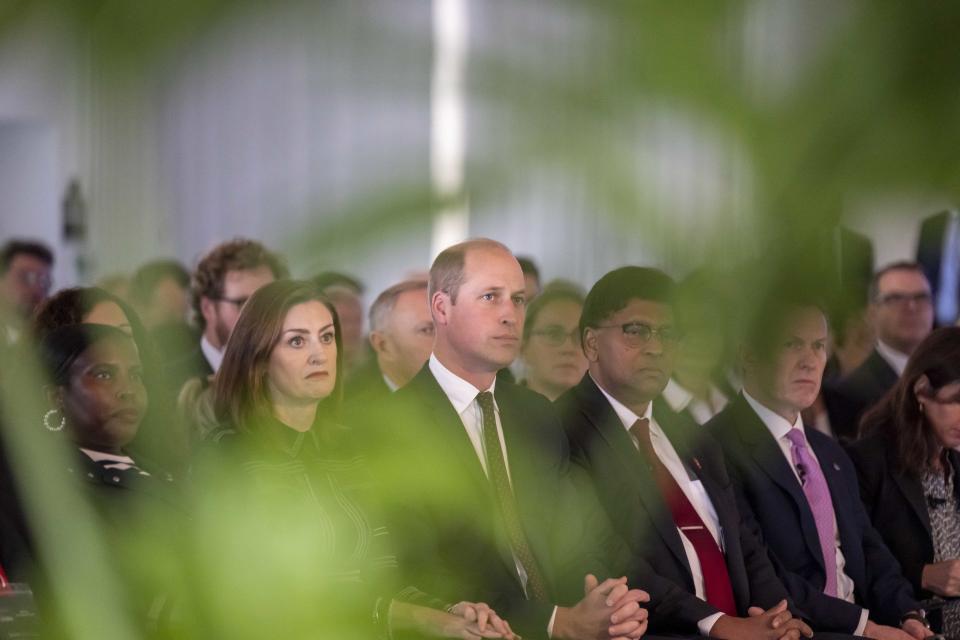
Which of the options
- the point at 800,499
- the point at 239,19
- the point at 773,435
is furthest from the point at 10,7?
the point at 800,499

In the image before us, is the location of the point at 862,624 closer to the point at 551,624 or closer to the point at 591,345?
the point at 591,345

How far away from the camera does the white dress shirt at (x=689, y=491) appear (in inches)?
104

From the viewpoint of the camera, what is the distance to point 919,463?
3.31 metres

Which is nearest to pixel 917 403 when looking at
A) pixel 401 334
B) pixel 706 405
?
→ pixel 401 334

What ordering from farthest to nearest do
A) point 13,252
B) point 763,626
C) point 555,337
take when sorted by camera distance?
point 555,337
point 763,626
point 13,252

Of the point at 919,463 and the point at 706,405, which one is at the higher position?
the point at 706,405

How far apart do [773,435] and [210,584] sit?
2515 millimetres

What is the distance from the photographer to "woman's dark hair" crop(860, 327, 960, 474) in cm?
325

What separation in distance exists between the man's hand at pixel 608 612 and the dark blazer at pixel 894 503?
1421 millimetres

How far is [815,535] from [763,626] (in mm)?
488

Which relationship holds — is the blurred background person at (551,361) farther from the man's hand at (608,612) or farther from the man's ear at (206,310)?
the man's ear at (206,310)

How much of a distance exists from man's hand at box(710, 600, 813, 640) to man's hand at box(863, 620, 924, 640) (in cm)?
36

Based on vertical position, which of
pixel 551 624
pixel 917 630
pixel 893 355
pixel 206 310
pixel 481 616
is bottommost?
pixel 917 630

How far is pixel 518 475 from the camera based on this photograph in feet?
2.73
